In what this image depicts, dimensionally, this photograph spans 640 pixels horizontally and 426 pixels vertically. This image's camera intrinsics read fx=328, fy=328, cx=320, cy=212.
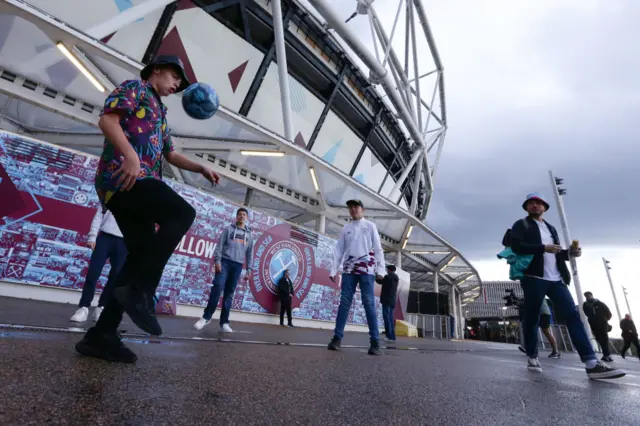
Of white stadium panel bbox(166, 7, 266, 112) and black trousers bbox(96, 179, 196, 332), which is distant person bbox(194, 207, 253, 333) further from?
white stadium panel bbox(166, 7, 266, 112)

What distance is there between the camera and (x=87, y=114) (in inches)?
372

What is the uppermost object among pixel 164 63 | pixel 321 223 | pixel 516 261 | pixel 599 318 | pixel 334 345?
pixel 321 223

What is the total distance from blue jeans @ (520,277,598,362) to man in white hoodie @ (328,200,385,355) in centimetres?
160

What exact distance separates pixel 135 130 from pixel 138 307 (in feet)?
2.95

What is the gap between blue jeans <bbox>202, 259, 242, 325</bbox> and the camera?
16.6 ft

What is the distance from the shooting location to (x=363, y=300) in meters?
3.98

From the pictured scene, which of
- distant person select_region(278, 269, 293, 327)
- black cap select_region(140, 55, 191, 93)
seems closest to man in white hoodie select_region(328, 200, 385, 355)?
black cap select_region(140, 55, 191, 93)

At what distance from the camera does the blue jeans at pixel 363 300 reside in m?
3.89

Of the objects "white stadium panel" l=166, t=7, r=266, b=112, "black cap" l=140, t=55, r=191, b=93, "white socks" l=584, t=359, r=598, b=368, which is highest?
"white stadium panel" l=166, t=7, r=266, b=112

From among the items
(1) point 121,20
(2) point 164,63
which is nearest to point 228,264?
(2) point 164,63

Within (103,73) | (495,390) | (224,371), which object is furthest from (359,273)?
(103,73)

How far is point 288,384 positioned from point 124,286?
3.01ft

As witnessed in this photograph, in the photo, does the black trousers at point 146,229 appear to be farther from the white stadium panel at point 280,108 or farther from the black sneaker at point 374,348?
the white stadium panel at point 280,108

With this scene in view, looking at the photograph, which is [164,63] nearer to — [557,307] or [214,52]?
[557,307]
